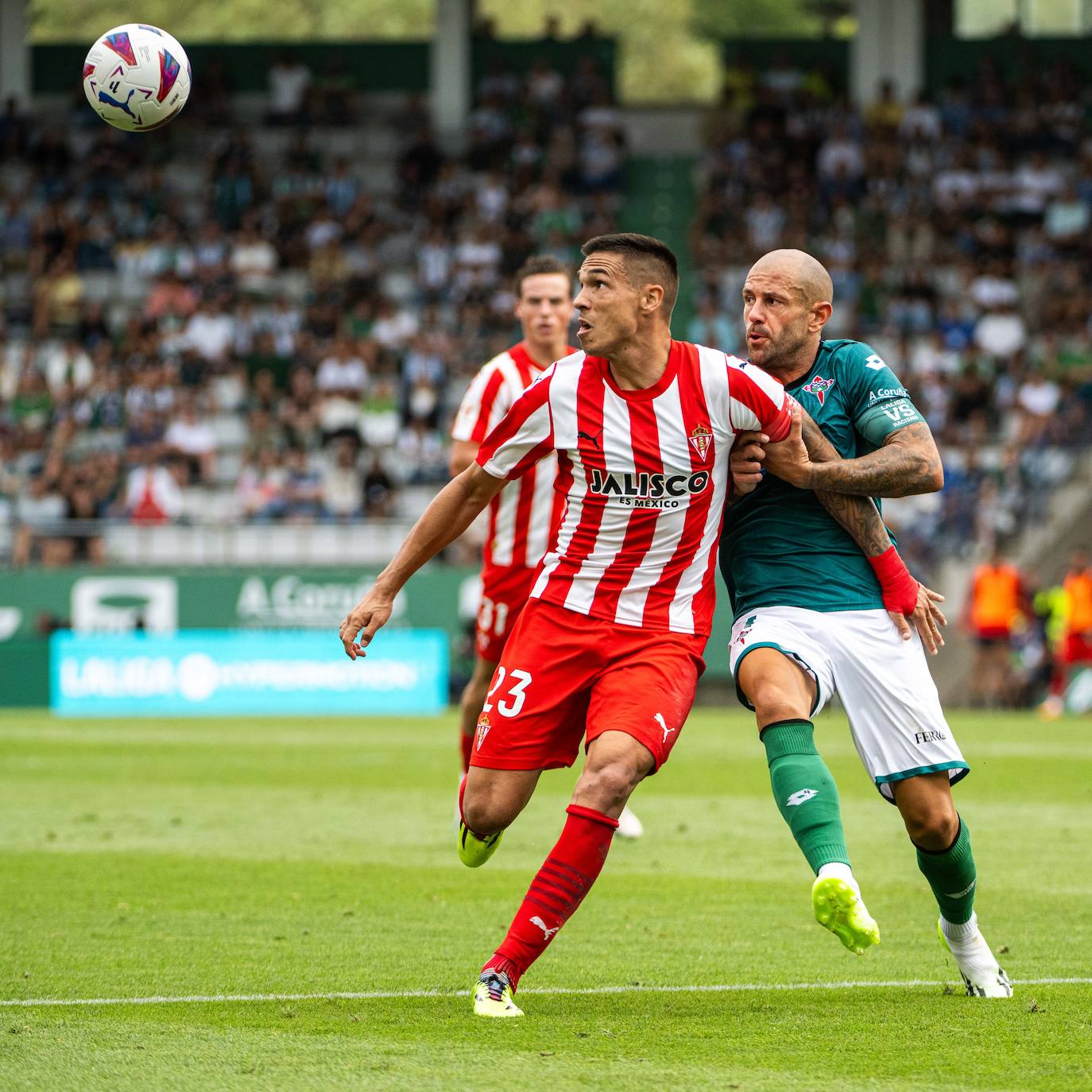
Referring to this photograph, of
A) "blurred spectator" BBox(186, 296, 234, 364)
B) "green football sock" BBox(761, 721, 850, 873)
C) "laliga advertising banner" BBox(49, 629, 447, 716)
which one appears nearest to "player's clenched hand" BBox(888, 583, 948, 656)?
"green football sock" BBox(761, 721, 850, 873)

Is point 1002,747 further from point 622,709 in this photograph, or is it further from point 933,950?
point 622,709

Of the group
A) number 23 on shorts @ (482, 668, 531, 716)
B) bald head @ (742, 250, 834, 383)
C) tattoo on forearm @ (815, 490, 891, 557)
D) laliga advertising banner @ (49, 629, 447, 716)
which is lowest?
laliga advertising banner @ (49, 629, 447, 716)

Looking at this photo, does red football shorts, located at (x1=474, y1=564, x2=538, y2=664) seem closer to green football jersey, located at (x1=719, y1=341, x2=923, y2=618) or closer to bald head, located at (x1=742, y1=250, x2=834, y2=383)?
green football jersey, located at (x1=719, y1=341, x2=923, y2=618)

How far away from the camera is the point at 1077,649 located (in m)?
22.6

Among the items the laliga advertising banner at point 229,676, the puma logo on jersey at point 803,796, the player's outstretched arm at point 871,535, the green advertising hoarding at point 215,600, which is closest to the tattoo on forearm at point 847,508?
the player's outstretched arm at point 871,535

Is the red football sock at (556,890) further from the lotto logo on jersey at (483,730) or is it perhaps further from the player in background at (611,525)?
the lotto logo on jersey at (483,730)

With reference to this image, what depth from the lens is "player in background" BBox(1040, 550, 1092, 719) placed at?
22422 millimetres

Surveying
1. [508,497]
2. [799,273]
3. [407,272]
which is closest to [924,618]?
[799,273]

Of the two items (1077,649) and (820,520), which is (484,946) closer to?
(820,520)

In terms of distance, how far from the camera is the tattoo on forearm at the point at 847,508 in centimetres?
565

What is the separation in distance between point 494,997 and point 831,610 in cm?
157

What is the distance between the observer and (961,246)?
28.4 m

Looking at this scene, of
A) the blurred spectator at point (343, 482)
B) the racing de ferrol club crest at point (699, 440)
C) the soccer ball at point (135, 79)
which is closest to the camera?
the racing de ferrol club crest at point (699, 440)

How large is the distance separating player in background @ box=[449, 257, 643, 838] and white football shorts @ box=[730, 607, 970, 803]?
10.8 feet
